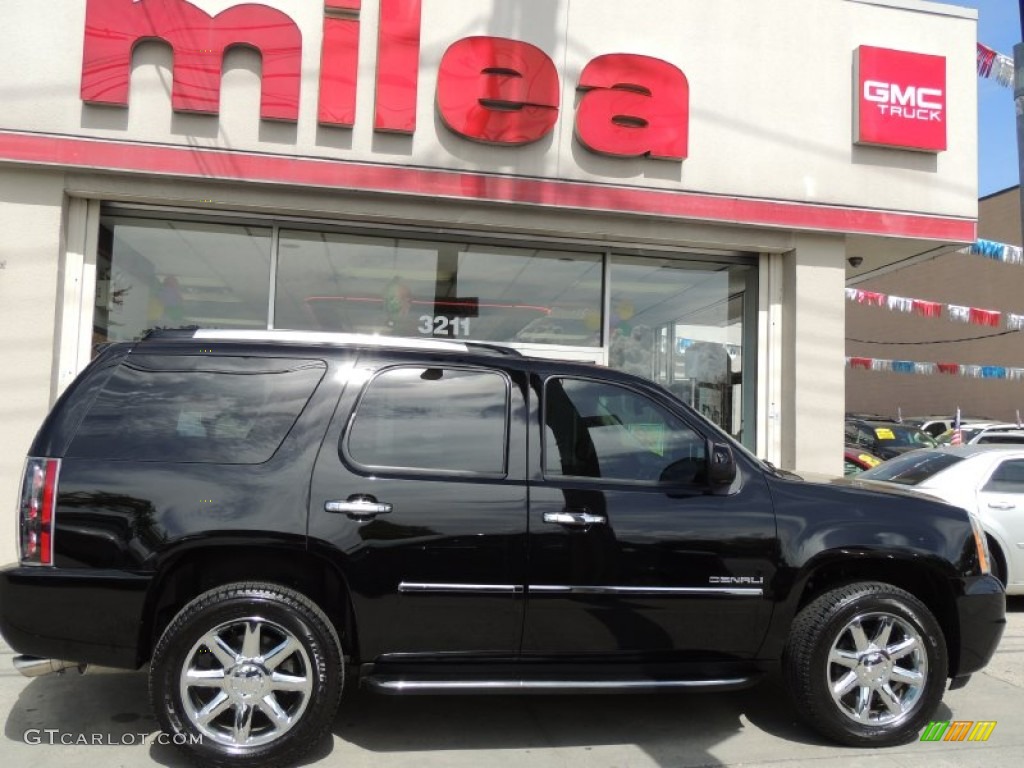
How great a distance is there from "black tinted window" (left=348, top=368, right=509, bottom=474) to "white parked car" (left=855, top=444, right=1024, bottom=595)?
4208 mm

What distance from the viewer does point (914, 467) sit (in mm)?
8031

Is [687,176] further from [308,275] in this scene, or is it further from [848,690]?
[848,690]

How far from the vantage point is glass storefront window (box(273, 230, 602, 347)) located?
28.1 feet

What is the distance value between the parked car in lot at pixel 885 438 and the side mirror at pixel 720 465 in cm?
1433

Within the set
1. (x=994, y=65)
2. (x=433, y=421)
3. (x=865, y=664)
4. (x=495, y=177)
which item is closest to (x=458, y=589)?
(x=433, y=421)

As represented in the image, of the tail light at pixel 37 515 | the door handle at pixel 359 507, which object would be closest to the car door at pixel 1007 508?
the door handle at pixel 359 507

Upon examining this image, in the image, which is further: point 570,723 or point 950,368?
point 950,368

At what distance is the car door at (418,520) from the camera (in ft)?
12.6

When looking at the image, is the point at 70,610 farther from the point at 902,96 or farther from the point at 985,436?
the point at 985,436

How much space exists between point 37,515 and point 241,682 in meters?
1.13

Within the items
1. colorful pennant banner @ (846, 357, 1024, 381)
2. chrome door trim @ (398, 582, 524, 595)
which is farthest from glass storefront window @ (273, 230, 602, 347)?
colorful pennant banner @ (846, 357, 1024, 381)

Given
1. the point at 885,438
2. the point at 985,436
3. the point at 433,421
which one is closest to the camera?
the point at 433,421

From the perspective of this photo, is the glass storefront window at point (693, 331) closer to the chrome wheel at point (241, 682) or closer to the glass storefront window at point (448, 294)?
the glass storefront window at point (448, 294)

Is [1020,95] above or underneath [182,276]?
above
